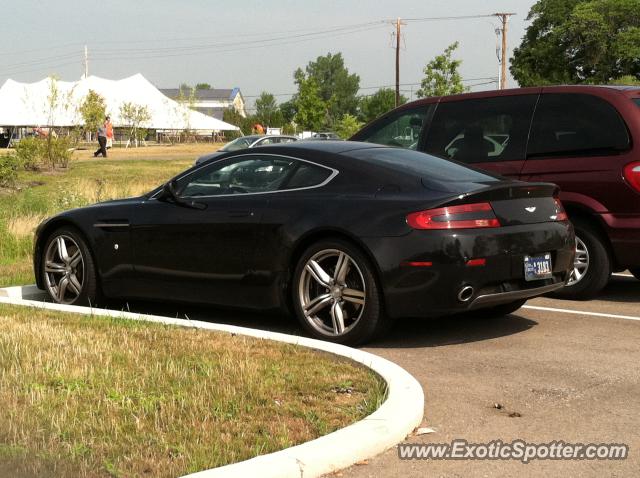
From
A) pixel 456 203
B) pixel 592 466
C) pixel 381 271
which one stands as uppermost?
pixel 456 203

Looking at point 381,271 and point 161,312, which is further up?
point 381,271

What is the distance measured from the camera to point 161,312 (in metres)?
9.09

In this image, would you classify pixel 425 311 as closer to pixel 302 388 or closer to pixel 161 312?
pixel 302 388

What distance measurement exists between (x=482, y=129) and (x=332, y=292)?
11.1ft

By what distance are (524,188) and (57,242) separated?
416cm

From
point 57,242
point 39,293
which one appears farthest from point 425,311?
point 39,293

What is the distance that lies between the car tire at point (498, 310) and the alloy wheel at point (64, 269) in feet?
11.2

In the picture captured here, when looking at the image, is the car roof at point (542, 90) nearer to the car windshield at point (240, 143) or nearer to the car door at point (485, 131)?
the car door at point (485, 131)

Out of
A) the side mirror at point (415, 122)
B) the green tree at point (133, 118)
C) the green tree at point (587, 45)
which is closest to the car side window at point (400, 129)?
the side mirror at point (415, 122)

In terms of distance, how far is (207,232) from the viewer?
809 cm

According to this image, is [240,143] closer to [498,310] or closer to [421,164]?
[498,310]

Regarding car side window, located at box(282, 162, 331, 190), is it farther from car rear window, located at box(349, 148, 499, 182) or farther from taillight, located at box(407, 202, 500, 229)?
taillight, located at box(407, 202, 500, 229)

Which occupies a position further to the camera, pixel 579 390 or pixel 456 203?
pixel 456 203

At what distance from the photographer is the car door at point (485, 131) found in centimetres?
973
